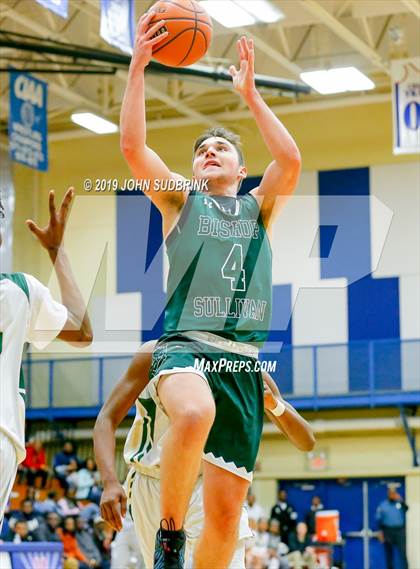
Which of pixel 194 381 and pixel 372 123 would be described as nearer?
pixel 194 381

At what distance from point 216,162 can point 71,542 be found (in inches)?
749

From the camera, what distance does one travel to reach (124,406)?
6.33 metres

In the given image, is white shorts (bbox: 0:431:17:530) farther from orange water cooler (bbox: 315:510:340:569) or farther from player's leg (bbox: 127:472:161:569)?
orange water cooler (bbox: 315:510:340:569)

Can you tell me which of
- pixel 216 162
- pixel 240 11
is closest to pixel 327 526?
pixel 240 11

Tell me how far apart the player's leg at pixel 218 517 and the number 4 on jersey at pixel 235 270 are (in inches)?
37.9

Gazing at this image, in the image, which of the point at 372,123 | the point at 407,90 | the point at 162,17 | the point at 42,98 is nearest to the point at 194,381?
the point at 162,17

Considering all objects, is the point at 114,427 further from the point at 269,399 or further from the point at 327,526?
the point at 327,526

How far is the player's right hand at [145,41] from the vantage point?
6043 mm

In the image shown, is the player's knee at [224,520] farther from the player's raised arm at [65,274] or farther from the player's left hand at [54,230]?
the player's left hand at [54,230]

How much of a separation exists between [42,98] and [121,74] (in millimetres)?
3533

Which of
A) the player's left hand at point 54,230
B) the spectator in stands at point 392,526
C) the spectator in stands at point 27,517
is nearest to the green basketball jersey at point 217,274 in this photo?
the player's left hand at point 54,230

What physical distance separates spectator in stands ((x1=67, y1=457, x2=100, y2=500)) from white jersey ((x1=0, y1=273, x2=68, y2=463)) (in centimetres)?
2202

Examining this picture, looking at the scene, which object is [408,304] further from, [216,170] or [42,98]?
[216,170]

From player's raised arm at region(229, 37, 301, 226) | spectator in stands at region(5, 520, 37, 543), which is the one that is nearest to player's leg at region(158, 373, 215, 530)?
player's raised arm at region(229, 37, 301, 226)
